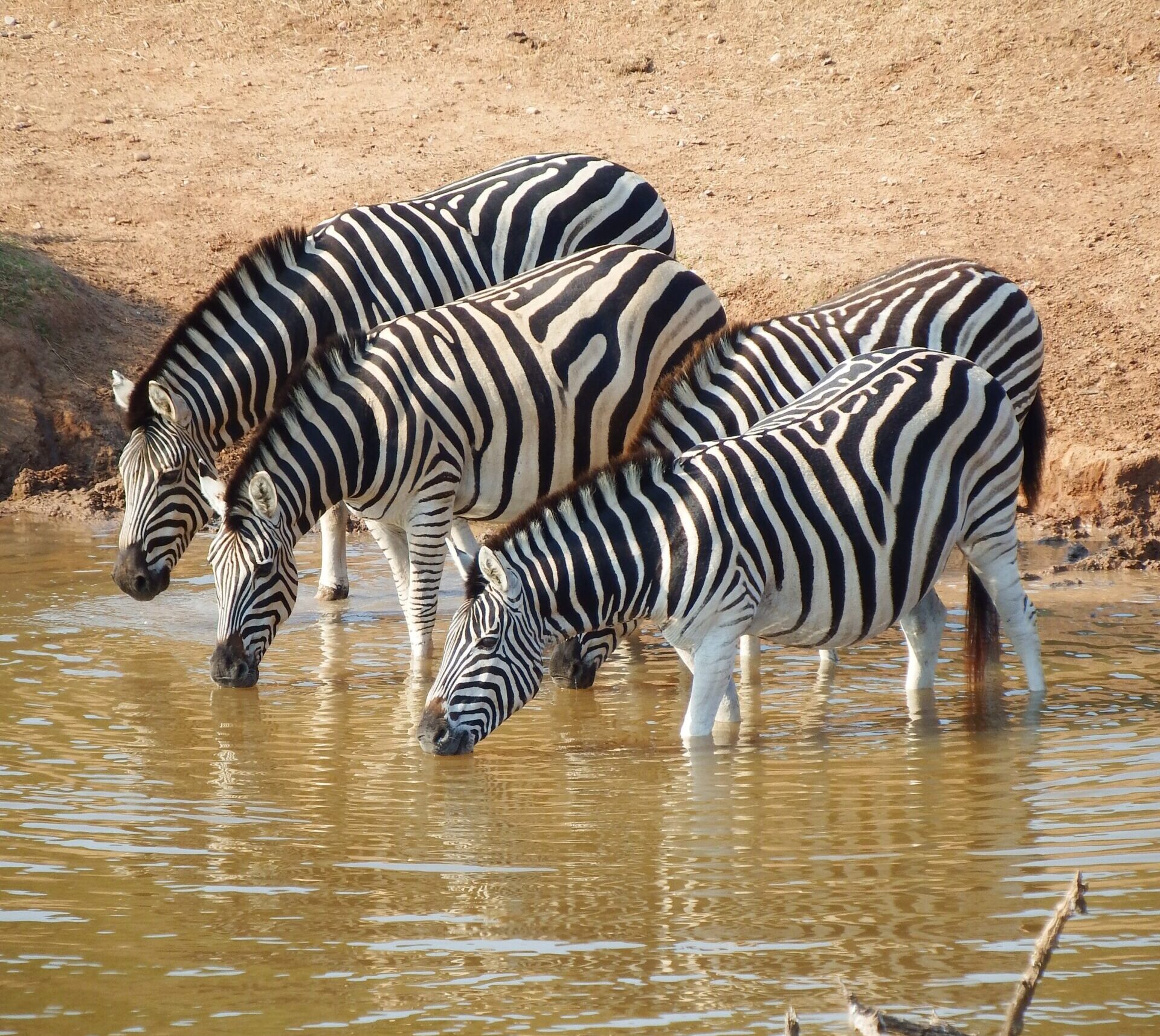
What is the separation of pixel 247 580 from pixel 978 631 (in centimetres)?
372

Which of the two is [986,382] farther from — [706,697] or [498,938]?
[498,938]

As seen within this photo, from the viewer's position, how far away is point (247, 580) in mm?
8445

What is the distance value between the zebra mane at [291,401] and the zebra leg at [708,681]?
8.18 feet

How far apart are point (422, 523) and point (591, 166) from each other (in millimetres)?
3260

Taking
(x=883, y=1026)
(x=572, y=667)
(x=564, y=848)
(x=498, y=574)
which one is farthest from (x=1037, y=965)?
(x=572, y=667)

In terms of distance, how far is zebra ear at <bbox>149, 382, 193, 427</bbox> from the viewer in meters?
9.26

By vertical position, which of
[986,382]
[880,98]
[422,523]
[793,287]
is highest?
[880,98]

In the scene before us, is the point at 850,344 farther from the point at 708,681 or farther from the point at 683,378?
the point at 708,681

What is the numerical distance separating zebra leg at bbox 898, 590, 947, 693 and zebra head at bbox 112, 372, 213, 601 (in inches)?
160

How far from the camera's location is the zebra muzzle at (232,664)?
335 inches

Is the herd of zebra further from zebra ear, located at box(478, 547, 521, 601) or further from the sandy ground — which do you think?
the sandy ground

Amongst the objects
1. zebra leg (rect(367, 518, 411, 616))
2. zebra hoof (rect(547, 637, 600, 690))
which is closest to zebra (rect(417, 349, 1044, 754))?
zebra hoof (rect(547, 637, 600, 690))

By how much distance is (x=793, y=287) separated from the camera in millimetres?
14117

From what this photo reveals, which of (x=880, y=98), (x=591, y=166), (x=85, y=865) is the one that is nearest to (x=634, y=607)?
(x=85, y=865)
